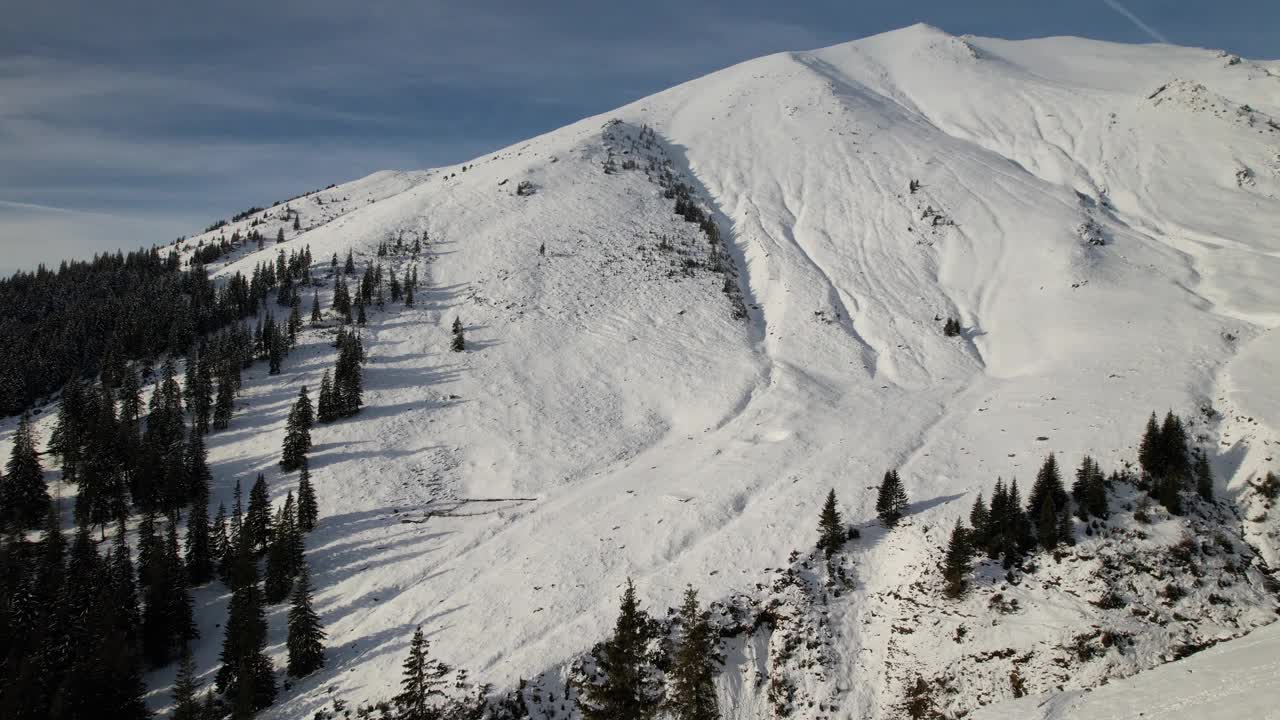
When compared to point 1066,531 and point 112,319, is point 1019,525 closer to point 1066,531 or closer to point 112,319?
point 1066,531

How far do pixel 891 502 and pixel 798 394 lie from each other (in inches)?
942

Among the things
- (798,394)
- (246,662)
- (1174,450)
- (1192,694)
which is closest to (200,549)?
(246,662)

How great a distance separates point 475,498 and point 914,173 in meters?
115

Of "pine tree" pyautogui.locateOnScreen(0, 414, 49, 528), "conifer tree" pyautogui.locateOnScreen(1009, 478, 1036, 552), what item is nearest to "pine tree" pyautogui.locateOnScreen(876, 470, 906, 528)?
"conifer tree" pyautogui.locateOnScreen(1009, 478, 1036, 552)

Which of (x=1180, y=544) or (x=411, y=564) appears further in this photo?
(x=411, y=564)

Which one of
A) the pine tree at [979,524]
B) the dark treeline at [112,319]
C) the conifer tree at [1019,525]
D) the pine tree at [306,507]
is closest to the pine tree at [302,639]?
the pine tree at [306,507]

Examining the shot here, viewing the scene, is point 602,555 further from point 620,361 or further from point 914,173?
point 914,173

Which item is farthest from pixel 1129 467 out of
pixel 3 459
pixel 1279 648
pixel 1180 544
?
pixel 3 459

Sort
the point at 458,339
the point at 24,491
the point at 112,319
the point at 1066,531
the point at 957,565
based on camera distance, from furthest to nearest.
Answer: the point at 112,319 → the point at 458,339 → the point at 24,491 → the point at 1066,531 → the point at 957,565

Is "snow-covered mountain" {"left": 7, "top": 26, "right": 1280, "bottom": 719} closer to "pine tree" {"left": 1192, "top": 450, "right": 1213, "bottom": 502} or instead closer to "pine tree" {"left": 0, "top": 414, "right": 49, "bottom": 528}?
"pine tree" {"left": 1192, "top": 450, "right": 1213, "bottom": 502}

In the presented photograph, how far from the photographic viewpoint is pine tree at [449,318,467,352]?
83938 mm

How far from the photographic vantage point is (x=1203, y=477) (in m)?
47.5

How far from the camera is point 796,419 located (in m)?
67.2

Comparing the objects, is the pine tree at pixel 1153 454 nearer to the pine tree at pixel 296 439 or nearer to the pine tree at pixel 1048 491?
the pine tree at pixel 1048 491
